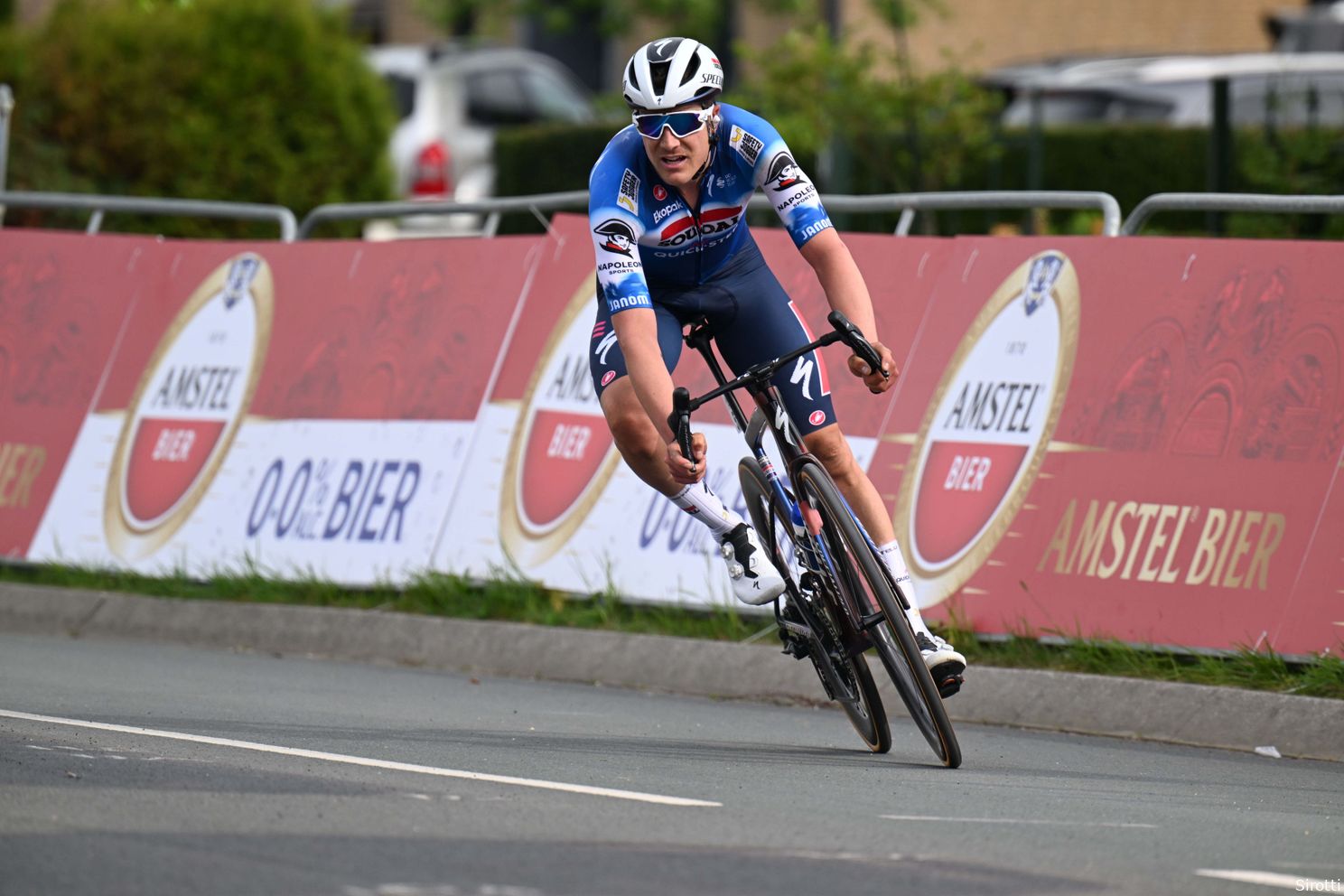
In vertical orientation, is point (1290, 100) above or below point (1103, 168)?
above

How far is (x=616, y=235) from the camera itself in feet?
Result: 23.7

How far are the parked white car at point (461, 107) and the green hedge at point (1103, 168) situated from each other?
243 cm

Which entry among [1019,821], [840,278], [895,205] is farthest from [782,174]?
[895,205]

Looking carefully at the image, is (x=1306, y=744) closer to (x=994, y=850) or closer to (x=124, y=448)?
(x=994, y=850)

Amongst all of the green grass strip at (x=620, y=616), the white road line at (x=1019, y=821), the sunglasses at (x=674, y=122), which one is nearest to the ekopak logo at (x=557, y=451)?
the green grass strip at (x=620, y=616)

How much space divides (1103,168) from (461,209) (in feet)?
28.1

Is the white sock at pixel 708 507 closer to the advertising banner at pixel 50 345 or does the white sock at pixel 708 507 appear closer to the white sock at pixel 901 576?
the white sock at pixel 901 576

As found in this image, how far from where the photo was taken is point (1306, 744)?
7586 mm

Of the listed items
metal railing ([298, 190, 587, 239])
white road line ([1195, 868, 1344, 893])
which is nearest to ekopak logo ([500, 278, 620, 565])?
metal railing ([298, 190, 587, 239])

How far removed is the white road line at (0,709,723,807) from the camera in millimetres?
6188

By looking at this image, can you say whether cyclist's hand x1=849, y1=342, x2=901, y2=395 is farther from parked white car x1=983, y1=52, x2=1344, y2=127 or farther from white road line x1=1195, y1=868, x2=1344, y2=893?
parked white car x1=983, y1=52, x2=1344, y2=127

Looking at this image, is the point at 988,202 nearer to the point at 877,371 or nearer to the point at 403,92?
the point at 877,371

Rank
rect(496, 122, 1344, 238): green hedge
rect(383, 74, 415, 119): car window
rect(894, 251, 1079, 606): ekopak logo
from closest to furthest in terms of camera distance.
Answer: rect(894, 251, 1079, 606): ekopak logo
rect(496, 122, 1344, 238): green hedge
rect(383, 74, 415, 119): car window

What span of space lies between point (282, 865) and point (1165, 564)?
4.17 meters
